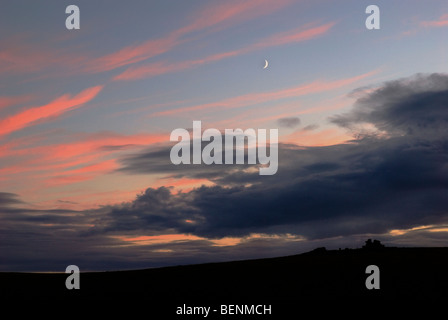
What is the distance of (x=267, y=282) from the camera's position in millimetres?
54469

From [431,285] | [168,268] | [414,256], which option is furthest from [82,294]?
[414,256]

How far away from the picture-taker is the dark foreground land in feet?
146

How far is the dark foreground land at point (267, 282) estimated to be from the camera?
1747 inches

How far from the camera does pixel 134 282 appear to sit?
57.8 m
